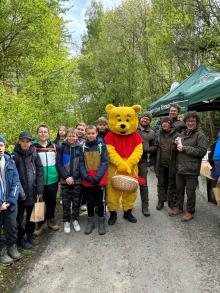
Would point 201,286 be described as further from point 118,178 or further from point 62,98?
point 62,98

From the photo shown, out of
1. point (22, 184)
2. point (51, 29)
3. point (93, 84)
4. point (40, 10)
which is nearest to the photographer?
point (22, 184)

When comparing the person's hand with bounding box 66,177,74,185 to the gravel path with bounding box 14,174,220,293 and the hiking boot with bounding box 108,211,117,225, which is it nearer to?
the gravel path with bounding box 14,174,220,293

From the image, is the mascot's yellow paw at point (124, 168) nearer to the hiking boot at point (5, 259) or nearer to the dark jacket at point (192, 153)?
the dark jacket at point (192, 153)

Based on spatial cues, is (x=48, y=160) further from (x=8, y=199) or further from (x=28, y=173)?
(x=8, y=199)

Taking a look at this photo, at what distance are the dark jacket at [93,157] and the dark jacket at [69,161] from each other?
105 mm

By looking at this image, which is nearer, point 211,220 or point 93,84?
point 211,220

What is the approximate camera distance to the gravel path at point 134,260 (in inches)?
142

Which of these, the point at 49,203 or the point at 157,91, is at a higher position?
the point at 157,91

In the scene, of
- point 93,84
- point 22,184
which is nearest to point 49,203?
point 22,184

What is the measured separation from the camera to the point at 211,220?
5824 millimetres

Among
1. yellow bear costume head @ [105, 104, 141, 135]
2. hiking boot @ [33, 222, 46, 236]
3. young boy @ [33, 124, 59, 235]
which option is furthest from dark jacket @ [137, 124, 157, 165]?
hiking boot @ [33, 222, 46, 236]

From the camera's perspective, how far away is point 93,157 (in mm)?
5395

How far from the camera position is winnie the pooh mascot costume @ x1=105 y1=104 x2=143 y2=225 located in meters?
5.68

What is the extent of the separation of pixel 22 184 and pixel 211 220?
3.48 metres
